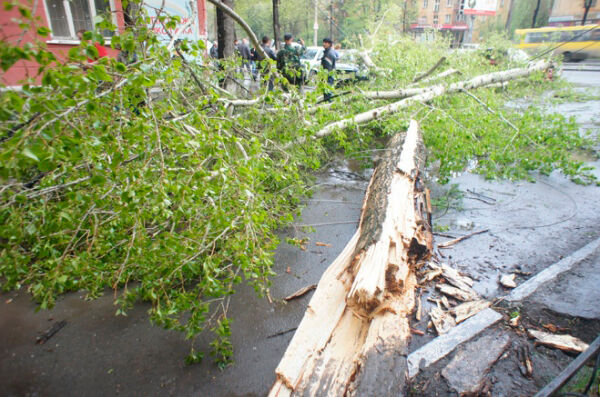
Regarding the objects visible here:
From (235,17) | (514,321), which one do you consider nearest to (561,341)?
(514,321)

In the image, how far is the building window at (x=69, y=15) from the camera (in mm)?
10109

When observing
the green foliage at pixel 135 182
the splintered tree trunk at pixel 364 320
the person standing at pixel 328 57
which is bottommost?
the splintered tree trunk at pixel 364 320

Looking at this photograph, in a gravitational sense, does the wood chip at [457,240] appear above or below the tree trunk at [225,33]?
below

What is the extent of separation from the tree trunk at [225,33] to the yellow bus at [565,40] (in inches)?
746

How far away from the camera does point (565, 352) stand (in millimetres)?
2521

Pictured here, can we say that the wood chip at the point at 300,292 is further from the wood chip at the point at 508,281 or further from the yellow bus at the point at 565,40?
the yellow bus at the point at 565,40

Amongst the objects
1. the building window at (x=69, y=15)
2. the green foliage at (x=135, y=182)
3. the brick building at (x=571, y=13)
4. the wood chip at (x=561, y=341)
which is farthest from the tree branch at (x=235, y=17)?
the brick building at (x=571, y=13)

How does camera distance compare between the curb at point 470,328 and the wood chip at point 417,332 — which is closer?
the curb at point 470,328

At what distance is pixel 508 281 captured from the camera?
3307mm

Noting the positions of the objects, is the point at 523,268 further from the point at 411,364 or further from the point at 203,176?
the point at 203,176

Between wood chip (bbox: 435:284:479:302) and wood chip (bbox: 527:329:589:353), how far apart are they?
1.75 ft

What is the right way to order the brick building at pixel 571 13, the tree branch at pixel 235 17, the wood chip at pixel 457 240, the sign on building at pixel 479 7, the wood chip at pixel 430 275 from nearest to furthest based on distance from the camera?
the wood chip at pixel 430 275 → the tree branch at pixel 235 17 → the wood chip at pixel 457 240 → the brick building at pixel 571 13 → the sign on building at pixel 479 7

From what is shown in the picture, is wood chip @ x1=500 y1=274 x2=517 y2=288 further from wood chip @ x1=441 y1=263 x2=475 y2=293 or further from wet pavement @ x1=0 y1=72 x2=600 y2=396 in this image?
wood chip @ x1=441 y1=263 x2=475 y2=293

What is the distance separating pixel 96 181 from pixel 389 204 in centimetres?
261
